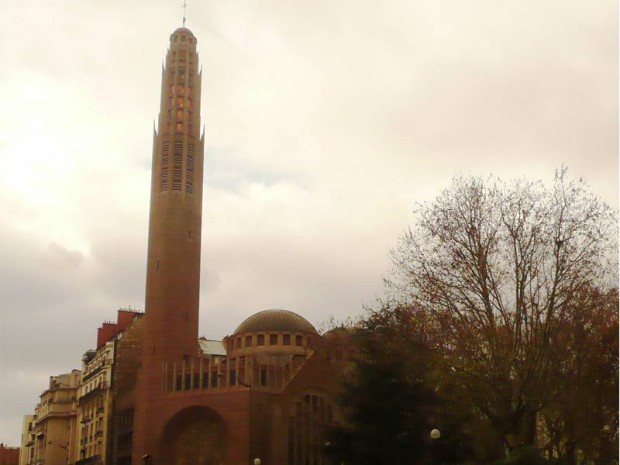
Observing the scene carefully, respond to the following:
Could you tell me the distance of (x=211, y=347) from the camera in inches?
3708

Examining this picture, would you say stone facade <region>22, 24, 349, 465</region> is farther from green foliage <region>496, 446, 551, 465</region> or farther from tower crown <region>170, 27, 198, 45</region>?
green foliage <region>496, 446, 551, 465</region>

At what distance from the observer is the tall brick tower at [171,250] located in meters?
68.9

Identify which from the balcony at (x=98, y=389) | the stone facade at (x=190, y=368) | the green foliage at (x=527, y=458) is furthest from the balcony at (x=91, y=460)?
the green foliage at (x=527, y=458)

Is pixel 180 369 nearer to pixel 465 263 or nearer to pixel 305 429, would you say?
pixel 305 429

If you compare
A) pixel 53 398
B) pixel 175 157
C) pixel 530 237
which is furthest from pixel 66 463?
pixel 530 237

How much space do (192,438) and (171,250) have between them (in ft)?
52.6

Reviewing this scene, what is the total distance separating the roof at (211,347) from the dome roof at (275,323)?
17820 mm

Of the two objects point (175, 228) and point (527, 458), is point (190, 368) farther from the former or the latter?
point (527, 458)

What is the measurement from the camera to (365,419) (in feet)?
119

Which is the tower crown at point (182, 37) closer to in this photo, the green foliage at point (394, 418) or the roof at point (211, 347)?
the roof at point (211, 347)

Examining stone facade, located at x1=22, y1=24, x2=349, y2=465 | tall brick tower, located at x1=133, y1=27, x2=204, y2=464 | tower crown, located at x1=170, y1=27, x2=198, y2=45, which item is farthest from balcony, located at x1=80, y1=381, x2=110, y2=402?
tower crown, located at x1=170, y1=27, x2=198, y2=45

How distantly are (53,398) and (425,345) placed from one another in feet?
245

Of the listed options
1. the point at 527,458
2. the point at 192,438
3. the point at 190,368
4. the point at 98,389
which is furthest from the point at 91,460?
the point at 527,458

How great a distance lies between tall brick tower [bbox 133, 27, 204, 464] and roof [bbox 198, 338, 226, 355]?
21228 mm
